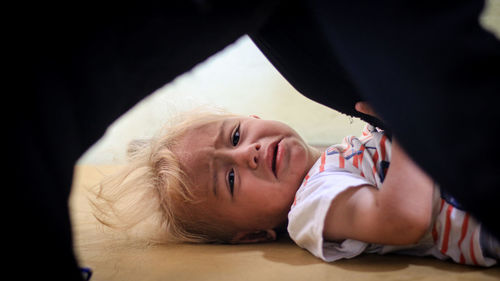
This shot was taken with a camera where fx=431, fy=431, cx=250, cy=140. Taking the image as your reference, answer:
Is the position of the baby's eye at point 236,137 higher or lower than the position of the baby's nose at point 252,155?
higher

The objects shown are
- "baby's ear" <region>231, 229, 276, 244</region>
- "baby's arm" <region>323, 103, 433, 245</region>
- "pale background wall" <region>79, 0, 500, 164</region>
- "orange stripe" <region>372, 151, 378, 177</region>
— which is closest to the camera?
"baby's arm" <region>323, 103, 433, 245</region>

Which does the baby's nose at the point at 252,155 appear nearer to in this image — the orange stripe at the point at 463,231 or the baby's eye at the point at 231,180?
the baby's eye at the point at 231,180

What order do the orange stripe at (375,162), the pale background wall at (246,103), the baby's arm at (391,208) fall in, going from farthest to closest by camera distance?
the pale background wall at (246,103) → the orange stripe at (375,162) → the baby's arm at (391,208)

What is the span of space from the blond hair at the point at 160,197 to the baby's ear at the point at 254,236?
0.05 feet

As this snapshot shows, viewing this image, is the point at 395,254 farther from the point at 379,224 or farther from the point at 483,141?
the point at 483,141

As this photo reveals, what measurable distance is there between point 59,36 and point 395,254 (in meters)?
0.63

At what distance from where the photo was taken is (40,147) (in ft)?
1.20

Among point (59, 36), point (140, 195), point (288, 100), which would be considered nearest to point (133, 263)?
point (140, 195)

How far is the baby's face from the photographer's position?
83cm

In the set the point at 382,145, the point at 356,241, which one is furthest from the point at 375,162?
the point at 356,241

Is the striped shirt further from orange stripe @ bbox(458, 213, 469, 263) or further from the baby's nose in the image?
the baby's nose

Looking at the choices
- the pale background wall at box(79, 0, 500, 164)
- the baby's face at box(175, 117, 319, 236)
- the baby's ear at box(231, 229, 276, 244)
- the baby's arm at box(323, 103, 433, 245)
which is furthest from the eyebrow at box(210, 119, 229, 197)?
the pale background wall at box(79, 0, 500, 164)

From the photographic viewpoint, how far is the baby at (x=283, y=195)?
0.65 metres

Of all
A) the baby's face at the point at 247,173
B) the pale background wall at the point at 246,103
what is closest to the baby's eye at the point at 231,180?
the baby's face at the point at 247,173
